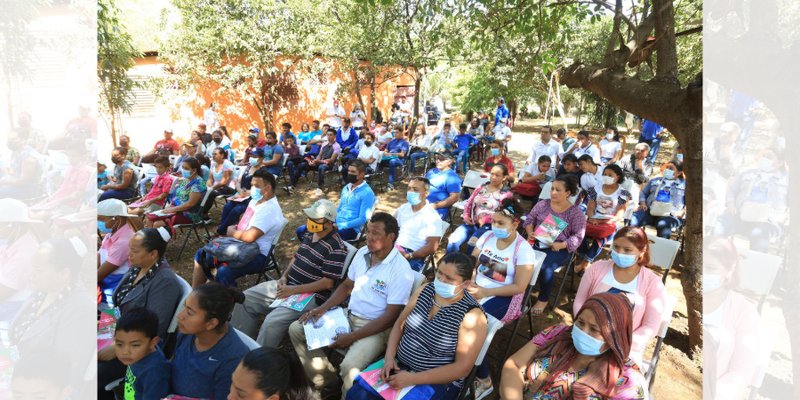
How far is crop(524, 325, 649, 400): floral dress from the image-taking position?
207cm

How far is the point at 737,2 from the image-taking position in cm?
158

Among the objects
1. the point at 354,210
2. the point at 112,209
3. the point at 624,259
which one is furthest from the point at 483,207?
the point at 112,209

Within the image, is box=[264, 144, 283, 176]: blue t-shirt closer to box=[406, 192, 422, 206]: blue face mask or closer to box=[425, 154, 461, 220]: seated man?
box=[425, 154, 461, 220]: seated man

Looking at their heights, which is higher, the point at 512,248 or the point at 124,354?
the point at 512,248

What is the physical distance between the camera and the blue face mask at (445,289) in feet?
8.39

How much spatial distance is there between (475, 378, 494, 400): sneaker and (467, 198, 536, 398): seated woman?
52 centimetres

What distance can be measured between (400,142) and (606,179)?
17.7 ft

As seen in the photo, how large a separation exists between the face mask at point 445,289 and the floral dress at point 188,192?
165 inches

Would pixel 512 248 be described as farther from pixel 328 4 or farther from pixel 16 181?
pixel 328 4

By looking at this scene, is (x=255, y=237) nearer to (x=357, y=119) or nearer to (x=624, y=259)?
(x=624, y=259)

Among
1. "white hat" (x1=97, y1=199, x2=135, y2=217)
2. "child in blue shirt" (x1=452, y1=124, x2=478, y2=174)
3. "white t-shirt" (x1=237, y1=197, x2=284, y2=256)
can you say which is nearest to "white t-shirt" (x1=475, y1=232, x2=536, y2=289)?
"white t-shirt" (x1=237, y1=197, x2=284, y2=256)

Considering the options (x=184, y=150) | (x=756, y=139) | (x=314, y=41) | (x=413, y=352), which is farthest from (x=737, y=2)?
(x=314, y=41)

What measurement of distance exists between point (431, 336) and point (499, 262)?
1.16 m

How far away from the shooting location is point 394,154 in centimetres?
935
